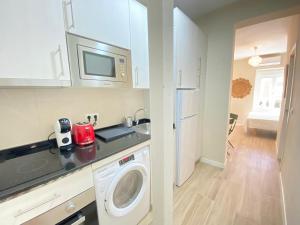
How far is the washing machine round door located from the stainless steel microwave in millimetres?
777

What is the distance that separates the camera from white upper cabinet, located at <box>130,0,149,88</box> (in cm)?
154

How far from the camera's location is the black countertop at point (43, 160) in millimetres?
762

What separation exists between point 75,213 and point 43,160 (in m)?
0.42

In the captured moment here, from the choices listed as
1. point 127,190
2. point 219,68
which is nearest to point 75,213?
point 127,190

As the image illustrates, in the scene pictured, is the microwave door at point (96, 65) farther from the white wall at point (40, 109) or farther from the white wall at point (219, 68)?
the white wall at point (219, 68)

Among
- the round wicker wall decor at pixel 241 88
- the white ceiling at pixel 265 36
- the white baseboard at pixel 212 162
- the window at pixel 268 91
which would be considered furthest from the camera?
the round wicker wall decor at pixel 241 88

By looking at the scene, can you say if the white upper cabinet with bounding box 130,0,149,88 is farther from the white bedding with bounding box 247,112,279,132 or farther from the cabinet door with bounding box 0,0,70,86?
the white bedding with bounding box 247,112,279,132

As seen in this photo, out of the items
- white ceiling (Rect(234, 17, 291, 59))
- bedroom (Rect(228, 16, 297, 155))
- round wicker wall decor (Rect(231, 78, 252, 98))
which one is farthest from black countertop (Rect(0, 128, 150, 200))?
round wicker wall decor (Rect(231, 78, 252, 98))

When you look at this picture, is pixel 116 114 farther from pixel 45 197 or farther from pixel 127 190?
pixel 45 197

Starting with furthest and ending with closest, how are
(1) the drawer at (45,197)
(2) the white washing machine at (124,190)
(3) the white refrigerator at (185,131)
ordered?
(3) the white refrigerator at (185,131)
(2) the white washing machine at (124,190)
(1) the drawer at (45,197)

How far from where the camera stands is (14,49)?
2.75ft

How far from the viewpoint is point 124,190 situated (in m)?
1.36

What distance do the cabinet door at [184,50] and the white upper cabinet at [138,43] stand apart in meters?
0.37

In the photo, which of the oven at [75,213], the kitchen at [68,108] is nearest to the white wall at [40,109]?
the kitchen at [68,108]
